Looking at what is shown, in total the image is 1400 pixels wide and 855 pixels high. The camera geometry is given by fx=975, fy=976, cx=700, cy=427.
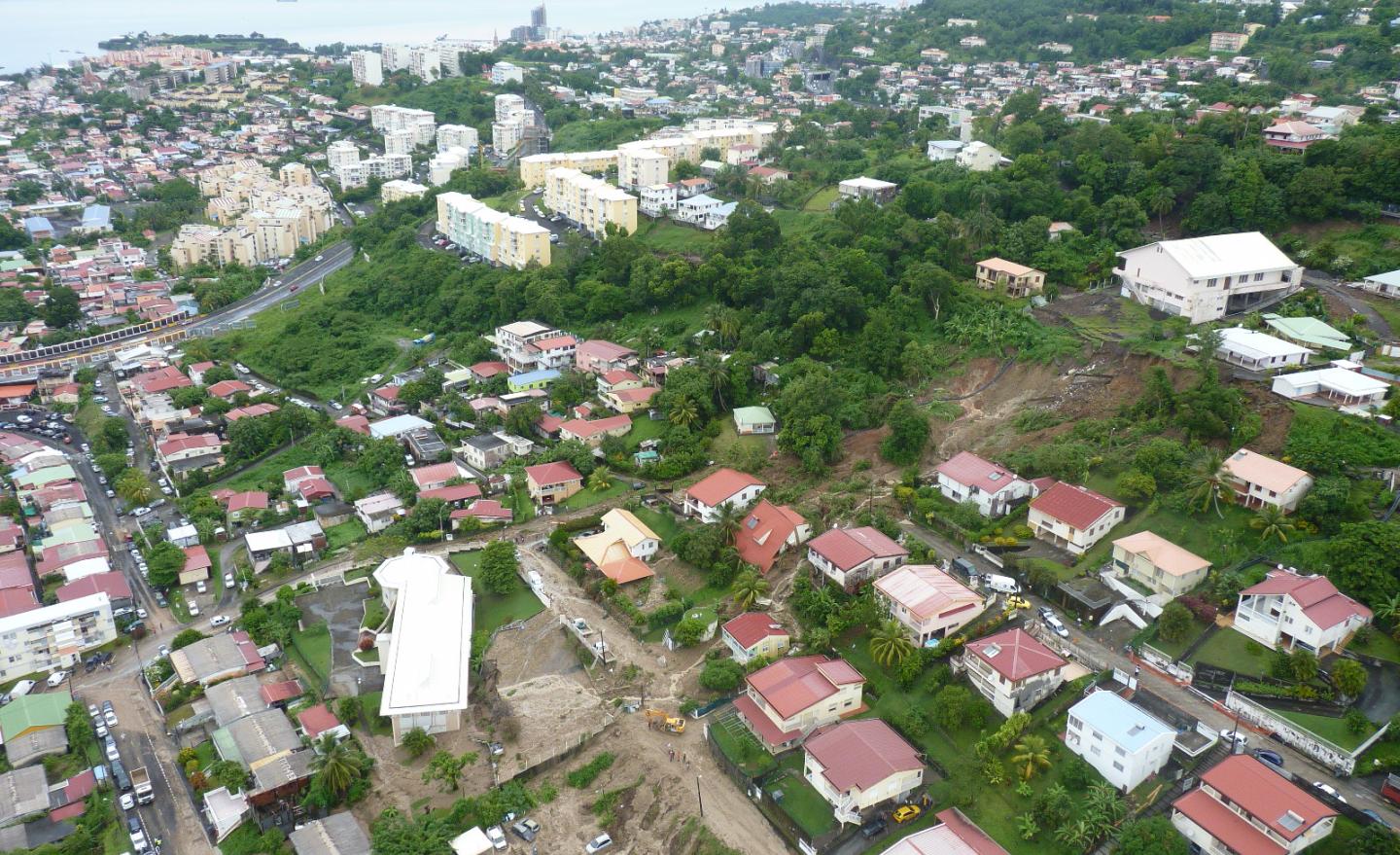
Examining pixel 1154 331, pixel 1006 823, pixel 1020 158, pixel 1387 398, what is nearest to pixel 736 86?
pixel 1020 158

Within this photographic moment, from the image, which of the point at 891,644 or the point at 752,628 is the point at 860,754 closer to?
the point at 891,644

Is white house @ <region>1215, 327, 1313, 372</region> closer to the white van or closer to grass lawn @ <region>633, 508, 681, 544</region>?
the white van

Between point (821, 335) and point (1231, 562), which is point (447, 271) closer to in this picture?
point (821, 335)

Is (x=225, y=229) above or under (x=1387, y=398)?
under

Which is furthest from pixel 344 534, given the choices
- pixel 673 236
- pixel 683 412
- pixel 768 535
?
pixel 673 236

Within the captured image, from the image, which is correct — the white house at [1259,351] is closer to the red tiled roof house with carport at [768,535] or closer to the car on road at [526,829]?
the red tiled roof house with carport at [768,535]

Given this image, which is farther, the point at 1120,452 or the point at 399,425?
the point at 399,425
